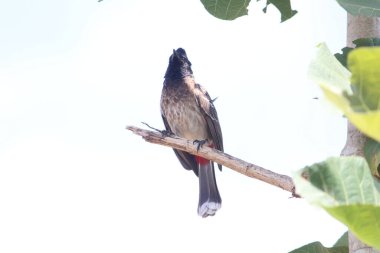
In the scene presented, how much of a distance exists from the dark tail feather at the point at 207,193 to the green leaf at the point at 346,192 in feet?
18.5

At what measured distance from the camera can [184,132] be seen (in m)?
6.85

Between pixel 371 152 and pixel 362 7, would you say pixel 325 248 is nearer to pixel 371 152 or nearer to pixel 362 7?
pixel 371 152

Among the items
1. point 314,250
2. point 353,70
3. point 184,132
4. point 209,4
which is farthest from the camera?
point 184,132

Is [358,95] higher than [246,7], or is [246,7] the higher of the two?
[246,7]

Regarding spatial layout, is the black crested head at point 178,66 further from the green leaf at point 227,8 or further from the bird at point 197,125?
the green leaf at point 227,8

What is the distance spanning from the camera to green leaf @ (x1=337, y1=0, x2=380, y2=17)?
6.70ft

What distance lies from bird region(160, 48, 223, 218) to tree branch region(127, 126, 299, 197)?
2293 millimetres

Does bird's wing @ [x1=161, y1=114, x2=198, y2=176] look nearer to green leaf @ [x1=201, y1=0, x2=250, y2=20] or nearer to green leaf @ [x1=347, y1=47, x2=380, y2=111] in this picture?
green leaf @ [x1=201, y1=0, x2=250, y2=20]

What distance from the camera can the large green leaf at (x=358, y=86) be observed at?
88 cm

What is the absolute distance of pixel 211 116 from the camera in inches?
271

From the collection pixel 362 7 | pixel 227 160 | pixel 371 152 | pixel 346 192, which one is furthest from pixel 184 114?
pixel 346 192

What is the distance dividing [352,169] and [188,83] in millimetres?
5989

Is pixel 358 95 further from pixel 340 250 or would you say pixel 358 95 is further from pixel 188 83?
pixel 188 83

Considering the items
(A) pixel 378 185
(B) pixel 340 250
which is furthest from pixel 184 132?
(A) pixel 378 185
